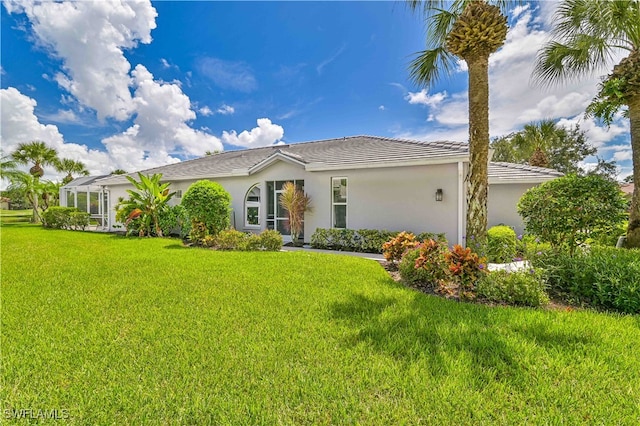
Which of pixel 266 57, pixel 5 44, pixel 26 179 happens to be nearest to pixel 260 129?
pixel 266 57

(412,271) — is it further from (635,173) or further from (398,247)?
(635,173)

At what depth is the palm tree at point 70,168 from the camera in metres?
37.6

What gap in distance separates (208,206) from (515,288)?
13102mm

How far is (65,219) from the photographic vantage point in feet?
76.1

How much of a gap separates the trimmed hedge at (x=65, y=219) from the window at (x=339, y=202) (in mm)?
21059

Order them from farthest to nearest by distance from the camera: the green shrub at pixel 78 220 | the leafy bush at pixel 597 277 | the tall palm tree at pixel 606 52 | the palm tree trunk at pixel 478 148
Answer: the green shrub at pixel 78 220 → the tall palm tree at pixel 606 52 → the palm tree trunk at pixel 478 148 → the leafy bush at pixel 597 277

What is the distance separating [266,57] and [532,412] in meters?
18.6

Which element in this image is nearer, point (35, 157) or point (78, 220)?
point (78, 220)

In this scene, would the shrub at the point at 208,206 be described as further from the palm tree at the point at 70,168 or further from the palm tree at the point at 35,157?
the palm tree at the point at 70,168

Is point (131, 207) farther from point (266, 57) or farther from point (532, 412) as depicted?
point (532, 412)

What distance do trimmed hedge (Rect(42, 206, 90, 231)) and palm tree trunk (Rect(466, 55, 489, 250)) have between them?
1068 inches

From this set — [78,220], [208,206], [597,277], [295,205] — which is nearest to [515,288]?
[597,277]

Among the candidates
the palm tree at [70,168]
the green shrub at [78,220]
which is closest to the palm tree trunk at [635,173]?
the green shrub at [78,220]

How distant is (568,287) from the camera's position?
21.5 feet
